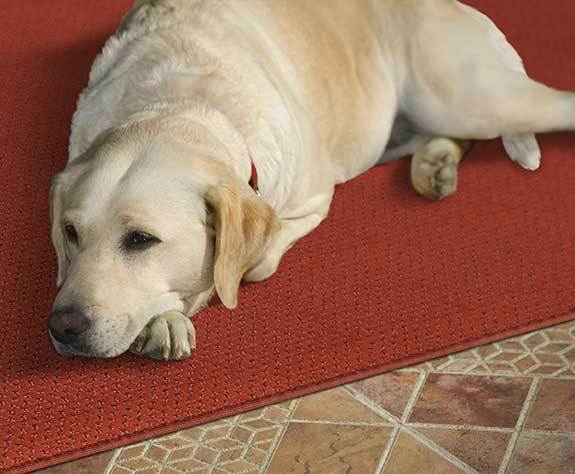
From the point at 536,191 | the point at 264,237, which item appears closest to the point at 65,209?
the point at 264,237

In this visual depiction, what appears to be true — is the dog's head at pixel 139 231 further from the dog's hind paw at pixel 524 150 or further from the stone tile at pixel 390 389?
the dog's hind paw at pixel 524 150

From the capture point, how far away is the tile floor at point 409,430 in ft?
8.41

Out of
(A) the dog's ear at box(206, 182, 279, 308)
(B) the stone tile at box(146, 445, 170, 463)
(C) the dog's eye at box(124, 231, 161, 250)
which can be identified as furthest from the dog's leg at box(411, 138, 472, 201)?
(B) the stone tile at box(146, 445, 170, 463)

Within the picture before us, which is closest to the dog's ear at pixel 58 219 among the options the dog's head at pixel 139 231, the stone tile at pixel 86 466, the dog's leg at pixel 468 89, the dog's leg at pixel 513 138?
the dog's head at pixel 139 231

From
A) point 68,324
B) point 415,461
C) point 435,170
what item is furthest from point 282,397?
point 435,170

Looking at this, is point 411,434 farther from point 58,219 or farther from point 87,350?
point 58,219

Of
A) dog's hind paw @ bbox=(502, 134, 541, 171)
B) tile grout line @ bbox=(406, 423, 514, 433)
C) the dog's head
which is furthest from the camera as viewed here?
dog's hind paw @ bbox=(502, 134, 541, 171)

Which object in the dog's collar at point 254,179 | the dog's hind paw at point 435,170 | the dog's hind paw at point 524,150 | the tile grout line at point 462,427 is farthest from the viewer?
the dog's hind paw at point 524,150

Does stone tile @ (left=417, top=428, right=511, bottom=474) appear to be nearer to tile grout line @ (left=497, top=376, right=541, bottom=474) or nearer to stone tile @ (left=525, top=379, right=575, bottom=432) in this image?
tile grout line @ (left=497, top=376, right=541, bottom=474)

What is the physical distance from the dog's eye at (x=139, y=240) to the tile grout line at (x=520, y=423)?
3.57 ft

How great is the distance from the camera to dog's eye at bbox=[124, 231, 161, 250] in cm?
247

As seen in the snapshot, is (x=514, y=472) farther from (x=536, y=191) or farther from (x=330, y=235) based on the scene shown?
(x=536, y=191)

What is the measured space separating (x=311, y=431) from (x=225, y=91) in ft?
3.34

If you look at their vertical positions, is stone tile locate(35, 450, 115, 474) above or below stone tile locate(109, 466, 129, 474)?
above
